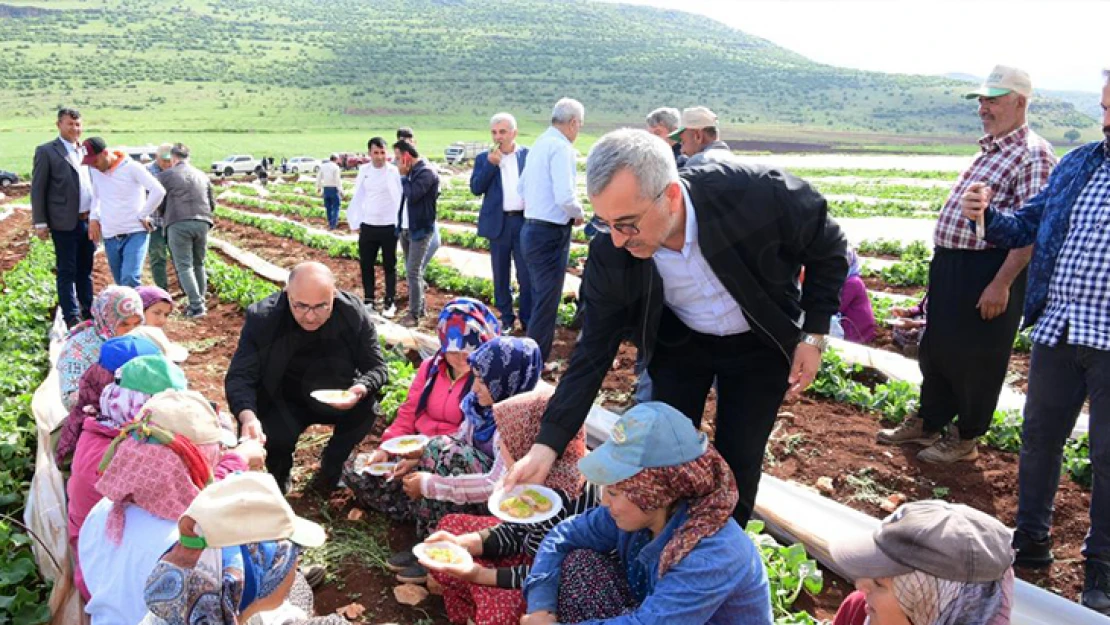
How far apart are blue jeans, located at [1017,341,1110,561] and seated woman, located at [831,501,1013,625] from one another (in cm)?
154

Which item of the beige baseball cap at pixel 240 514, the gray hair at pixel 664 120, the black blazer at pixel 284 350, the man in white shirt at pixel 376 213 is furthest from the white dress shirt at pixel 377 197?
the beige baseball cap at pixel 240 514

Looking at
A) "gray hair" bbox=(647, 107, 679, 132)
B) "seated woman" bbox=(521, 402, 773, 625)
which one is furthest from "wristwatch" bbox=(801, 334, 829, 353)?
"gray hair" bbox=(647, 107, 679, 132)

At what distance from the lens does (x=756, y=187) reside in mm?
2680

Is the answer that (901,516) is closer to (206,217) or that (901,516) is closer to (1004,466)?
(1004,466)

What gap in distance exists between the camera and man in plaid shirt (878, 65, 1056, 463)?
13.0ft

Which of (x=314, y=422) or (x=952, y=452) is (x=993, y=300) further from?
(x=314, y=422)

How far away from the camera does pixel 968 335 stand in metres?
4.28

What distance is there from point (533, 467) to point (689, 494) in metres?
0.63

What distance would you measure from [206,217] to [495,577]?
22.5 feet

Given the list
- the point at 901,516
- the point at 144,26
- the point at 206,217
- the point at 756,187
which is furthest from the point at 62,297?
the point at 144,26

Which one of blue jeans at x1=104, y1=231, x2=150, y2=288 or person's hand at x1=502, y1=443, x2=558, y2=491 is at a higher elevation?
person's hand at x1=502, y1=443, x2=558, y2=491

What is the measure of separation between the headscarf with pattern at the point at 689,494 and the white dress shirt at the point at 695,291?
2.06 feet

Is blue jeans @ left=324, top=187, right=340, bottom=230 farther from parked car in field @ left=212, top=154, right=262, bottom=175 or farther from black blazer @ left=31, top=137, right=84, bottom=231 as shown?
parked car in field @ left=212, top=154, right=262, bottom=175

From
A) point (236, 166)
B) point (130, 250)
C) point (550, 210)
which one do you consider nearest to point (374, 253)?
point (130, 250)
